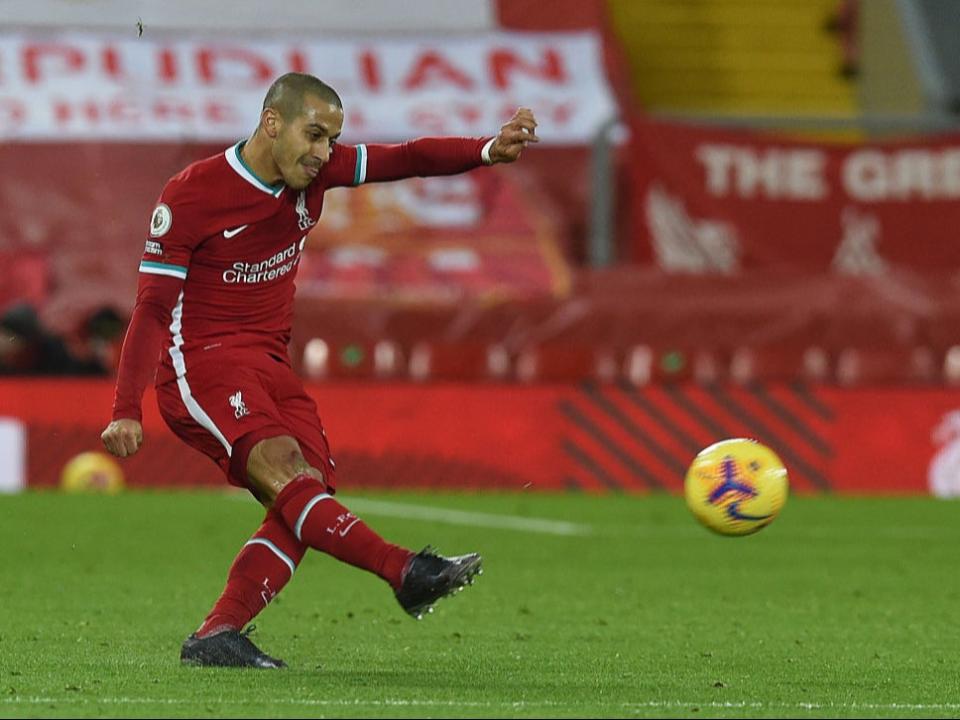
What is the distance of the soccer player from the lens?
701cm

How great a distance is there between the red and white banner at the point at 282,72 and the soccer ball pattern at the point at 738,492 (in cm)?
1366

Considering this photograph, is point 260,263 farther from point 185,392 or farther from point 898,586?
point 898,586

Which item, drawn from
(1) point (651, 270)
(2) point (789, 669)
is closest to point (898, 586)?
(2) point (789, 669)

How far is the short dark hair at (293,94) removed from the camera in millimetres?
7047

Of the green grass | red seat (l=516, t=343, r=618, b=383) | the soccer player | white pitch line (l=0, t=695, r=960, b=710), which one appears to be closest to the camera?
white pitch line (l=0, t=695, r=960, b=710)

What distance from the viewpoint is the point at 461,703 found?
6277mm

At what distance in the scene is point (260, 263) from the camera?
7.25m

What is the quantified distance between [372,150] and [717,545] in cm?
625

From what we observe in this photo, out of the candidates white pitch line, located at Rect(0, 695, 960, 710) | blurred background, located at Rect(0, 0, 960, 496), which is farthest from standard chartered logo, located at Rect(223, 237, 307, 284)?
blurred background, located at Rect(0, 0, 960, 496)

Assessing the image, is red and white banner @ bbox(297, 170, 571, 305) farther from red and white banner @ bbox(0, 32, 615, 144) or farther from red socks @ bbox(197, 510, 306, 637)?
red socks @ bbox(197, 510, 306, 637)

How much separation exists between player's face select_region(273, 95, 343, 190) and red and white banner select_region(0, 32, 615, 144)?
47.4 feet

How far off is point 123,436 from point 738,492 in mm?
2479

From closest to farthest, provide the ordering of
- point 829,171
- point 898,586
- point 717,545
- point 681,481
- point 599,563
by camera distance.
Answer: point 898,586 → point 599,563 → point 717,545 → point 681,481 → point 829,171

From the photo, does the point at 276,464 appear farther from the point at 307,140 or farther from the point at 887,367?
the point at 887,367
